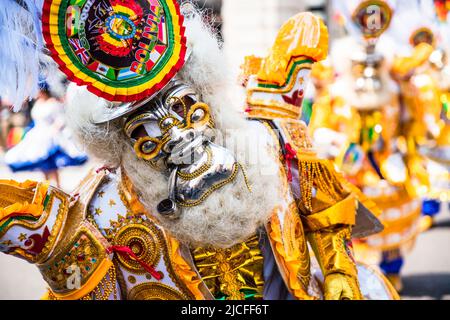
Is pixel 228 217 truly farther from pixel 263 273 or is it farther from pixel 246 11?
pixel 246 11

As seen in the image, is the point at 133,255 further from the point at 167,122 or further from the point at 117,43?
the point at 117,43

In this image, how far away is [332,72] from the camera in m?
4.61

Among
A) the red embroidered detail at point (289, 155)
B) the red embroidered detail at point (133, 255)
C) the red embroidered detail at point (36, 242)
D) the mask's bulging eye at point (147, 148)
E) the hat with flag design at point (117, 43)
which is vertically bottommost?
the red embroidered detail at point (133, 255)

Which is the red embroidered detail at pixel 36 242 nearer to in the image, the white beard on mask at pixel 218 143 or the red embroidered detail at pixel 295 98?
the white beard on mask at pixel 218 143

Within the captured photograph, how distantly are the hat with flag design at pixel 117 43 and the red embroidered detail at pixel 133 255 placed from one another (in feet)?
1.30

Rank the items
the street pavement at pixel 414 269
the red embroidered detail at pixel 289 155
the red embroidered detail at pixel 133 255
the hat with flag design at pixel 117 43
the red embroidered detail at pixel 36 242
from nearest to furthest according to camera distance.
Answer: the hat with flag design at pixel 117 43
the red embroidered detail at pixel 36 242
the red embroidered detail at pixel 133 255
the red embroidered detail at pixel 289 155
the street pavement at pixel 414 269

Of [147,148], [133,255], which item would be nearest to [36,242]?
[133,255]

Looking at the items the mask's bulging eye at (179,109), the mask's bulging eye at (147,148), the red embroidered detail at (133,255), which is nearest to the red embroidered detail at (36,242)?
the red embroidered detail at (133,255)

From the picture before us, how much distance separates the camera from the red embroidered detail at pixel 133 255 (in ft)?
6.50

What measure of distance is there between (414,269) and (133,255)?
3259 mm

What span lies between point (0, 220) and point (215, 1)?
0.87 m

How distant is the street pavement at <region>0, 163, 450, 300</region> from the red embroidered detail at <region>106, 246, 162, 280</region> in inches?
18.0

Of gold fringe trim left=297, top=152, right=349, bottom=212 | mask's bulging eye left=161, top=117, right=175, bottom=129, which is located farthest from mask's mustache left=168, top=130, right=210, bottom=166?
gold fringe trim left=297, top=152, right=349, bottom=212

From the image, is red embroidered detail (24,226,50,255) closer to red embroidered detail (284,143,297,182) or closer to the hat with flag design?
the hat with flag design
